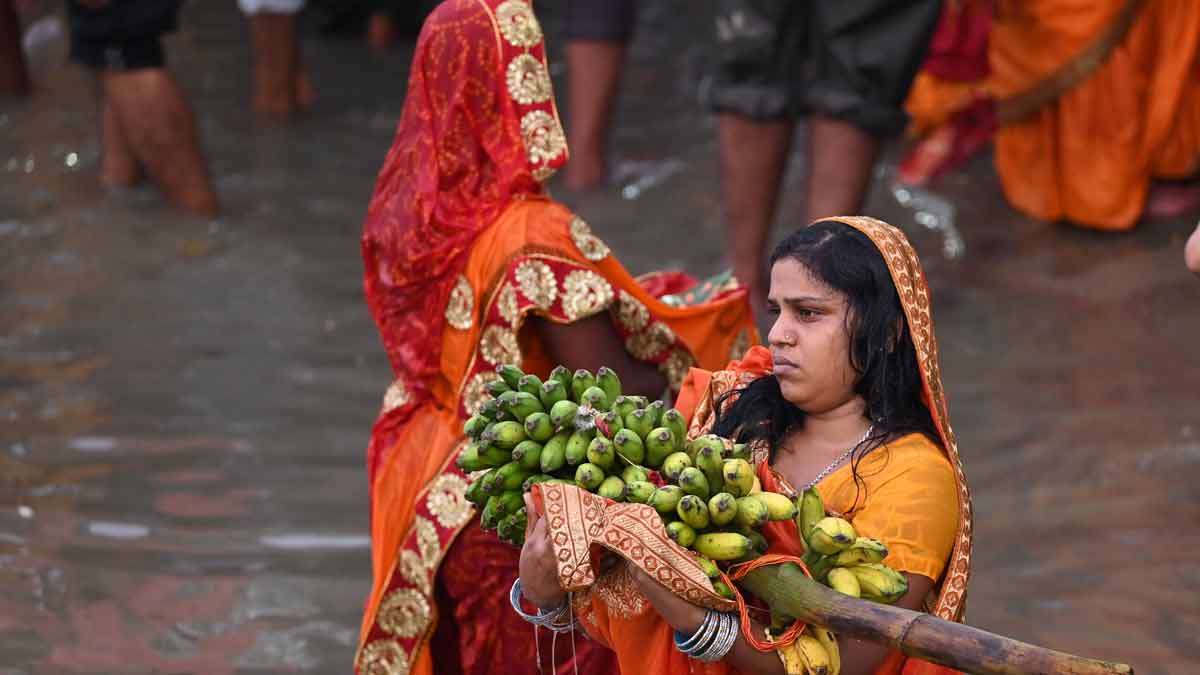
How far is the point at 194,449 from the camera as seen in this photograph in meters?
4.76

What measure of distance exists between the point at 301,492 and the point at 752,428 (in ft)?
7.73

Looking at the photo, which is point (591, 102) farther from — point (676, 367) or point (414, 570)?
point (414, 570)

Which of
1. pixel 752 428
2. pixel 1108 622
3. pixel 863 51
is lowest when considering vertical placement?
pixel 1108 622

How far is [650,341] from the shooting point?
10.2ft

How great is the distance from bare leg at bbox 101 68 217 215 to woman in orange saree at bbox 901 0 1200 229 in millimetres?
3063

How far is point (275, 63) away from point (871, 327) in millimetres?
5754

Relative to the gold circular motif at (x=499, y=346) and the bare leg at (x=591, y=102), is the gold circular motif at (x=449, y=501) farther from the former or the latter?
the bare leg at (x=591, y=102)

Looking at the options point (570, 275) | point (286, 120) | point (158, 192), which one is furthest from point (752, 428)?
point (286, 120)

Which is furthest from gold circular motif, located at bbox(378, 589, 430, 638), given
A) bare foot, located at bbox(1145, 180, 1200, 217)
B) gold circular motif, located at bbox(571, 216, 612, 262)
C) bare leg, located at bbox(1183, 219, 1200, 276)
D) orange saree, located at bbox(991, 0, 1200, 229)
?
bare foot, located at bbox(1145, 180, 1200, 217)

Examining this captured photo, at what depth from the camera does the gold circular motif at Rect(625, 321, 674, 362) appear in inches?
122

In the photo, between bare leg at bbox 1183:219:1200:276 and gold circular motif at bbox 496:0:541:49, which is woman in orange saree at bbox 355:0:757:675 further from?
bare leg at bbox 1183:219:1200:276

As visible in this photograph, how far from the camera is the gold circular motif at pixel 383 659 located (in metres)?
3.06

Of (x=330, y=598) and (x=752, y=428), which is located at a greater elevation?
(x=752, y=428)

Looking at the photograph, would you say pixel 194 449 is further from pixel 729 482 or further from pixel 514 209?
pixel 729 482
